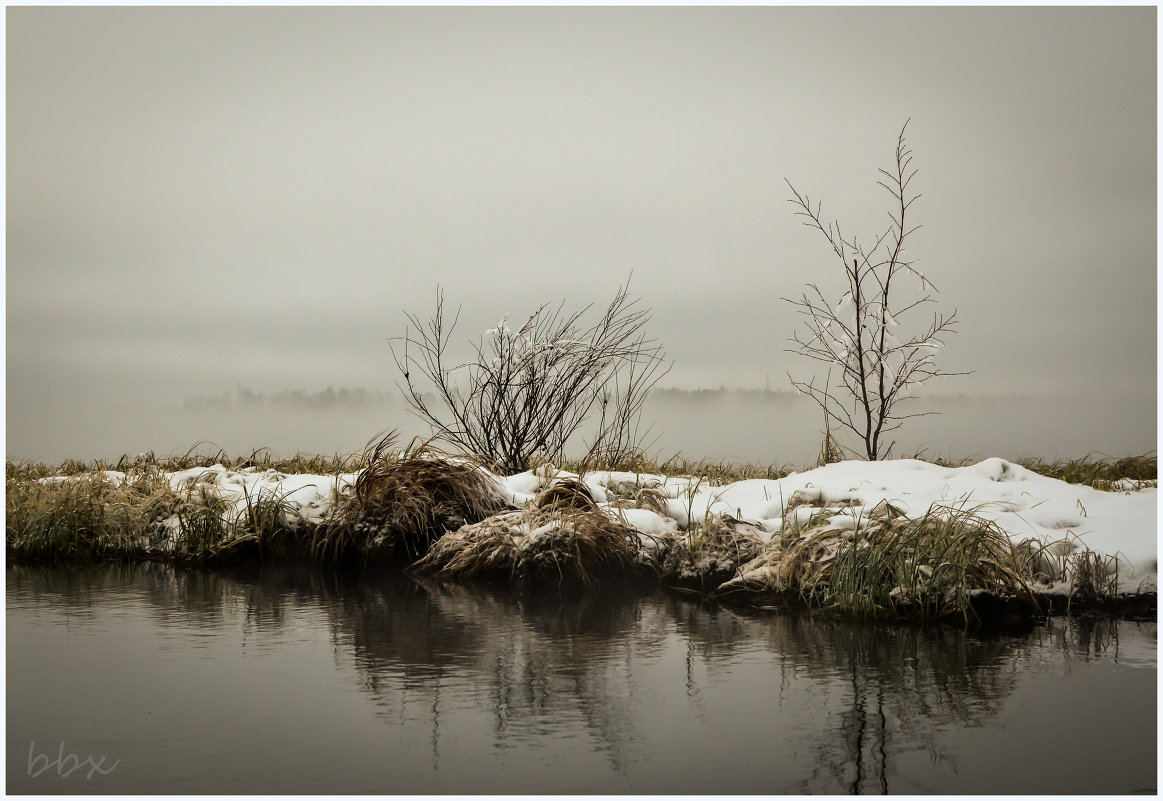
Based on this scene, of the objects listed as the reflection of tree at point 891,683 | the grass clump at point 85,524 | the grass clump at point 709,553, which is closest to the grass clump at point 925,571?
the reflection of tree at point 891,683

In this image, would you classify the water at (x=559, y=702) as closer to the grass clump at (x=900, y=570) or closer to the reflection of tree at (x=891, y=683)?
the reflection of tree at (x=891, y=683)

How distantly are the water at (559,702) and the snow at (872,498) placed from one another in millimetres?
791

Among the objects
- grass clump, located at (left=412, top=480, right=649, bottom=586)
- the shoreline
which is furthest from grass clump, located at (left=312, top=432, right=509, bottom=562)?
grass clump, located at (left=412, top=480, right=649, bottom=586)

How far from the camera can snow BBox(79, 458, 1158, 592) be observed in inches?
235

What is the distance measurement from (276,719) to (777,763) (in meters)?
1.73

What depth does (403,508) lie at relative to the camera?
7.21 m

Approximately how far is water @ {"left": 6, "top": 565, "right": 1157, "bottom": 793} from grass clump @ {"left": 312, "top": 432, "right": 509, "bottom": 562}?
5.18ft

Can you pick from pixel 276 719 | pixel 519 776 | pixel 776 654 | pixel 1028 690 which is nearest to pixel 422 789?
pixel 519 776

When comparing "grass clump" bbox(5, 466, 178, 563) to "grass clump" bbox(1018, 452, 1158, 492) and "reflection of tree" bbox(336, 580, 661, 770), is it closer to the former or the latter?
"reflection of tree" bbox(336, 580, 661, 770)

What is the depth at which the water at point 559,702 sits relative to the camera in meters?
3.09

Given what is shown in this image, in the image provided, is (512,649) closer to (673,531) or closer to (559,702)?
(559,702)

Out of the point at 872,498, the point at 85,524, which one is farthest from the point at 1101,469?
the point at 85,524

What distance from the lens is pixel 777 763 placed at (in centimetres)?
317

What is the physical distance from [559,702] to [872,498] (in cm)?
370
